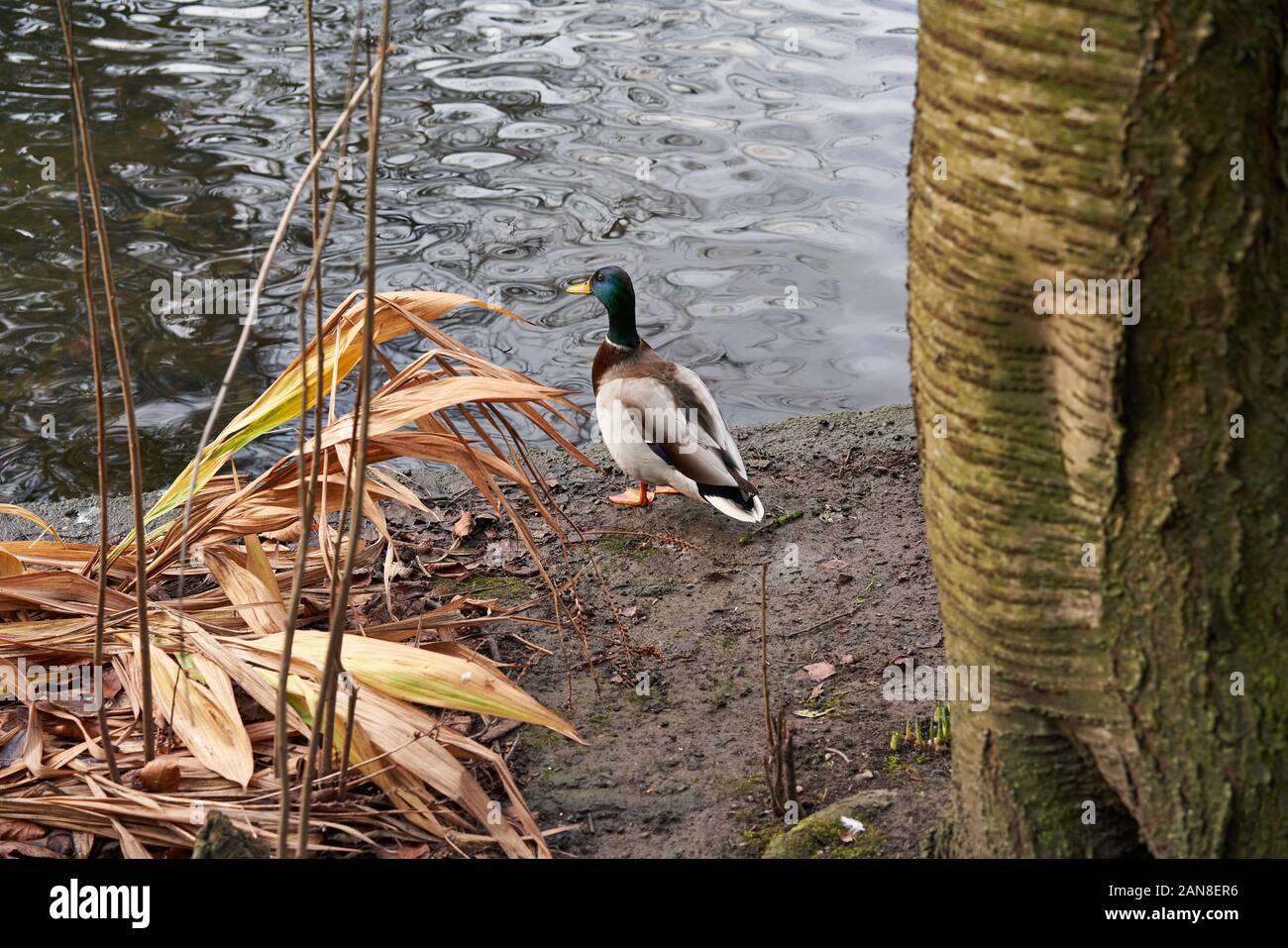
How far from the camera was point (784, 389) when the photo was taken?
642 cm

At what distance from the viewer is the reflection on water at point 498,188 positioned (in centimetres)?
645

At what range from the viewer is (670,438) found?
4719 millimetres

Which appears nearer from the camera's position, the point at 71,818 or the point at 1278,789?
the point at 1278,789

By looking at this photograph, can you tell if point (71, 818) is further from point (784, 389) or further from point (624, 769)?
point (784, 389)

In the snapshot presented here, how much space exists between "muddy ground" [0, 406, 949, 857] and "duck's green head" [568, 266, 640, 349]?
2.04ft

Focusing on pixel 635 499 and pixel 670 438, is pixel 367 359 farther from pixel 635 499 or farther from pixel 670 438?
pixel 635 499

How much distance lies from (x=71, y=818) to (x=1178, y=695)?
7.17ft

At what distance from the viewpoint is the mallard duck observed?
14.9 feet

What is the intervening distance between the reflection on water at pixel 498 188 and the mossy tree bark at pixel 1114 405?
415 cm

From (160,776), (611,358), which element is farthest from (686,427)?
(160,776)

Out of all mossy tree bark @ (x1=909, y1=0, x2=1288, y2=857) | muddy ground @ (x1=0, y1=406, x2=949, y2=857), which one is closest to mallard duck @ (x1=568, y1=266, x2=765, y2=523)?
muddy ground @ (x1=0, y1=406, x2=949, y2=857)

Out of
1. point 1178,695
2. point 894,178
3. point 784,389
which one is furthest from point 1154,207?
point 894,178

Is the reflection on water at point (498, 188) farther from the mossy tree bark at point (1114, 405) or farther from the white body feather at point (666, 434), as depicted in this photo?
the mossy tree bark at point (1114, 405)

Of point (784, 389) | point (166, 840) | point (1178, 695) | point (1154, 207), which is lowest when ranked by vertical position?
point (784, 389)
